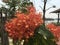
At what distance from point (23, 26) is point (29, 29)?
63mm

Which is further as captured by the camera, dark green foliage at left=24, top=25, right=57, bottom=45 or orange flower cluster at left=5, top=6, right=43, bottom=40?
dark green foliage at left=24, top=25, right=57, bottom=45

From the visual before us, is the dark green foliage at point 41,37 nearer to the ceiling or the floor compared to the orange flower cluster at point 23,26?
nearer to the floor

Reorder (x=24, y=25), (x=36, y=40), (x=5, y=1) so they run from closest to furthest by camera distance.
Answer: (x=24, y=25)
(x=36, y=40)
(x=5, y=1)

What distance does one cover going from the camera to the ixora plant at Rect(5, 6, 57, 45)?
230 centimetres

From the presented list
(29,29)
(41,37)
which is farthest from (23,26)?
Result: (41,37)

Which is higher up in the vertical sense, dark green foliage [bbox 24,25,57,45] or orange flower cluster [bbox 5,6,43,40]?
orange flower cluster [bbox 5,6,43,40]

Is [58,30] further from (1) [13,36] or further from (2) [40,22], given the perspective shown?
(1) [13,36]

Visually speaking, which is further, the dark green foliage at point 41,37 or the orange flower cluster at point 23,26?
the dark green foliage at point 41,37

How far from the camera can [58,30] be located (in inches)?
97.7

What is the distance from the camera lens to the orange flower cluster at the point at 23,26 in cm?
229

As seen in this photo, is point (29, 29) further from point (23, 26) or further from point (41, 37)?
point (41, 37)

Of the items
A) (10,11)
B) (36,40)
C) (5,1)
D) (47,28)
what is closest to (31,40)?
(36,40)

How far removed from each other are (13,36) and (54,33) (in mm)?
436

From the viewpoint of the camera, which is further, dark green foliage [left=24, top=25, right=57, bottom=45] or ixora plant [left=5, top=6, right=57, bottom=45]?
dark green foliage [left=24, top=25, right=57, bottom=45]
